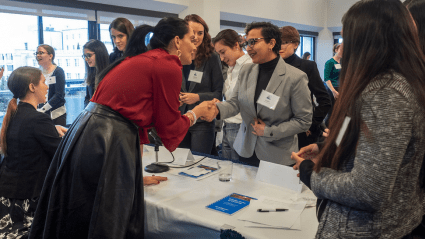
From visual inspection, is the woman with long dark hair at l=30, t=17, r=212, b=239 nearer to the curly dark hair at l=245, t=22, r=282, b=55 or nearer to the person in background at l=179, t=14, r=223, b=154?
the curly dark hair at l=245, t=22, r=282, b=55

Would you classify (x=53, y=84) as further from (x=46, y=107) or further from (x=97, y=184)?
(x=97, y=184)

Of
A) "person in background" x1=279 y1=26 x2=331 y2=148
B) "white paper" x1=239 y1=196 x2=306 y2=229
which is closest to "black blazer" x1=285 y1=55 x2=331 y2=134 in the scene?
"person in background" x1=279 y1=26 x2=331 y2=148

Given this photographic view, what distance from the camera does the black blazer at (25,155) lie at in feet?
6.12

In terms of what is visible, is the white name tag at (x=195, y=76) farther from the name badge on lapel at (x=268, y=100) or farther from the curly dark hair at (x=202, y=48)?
the name badge on lapel at (x=268, y=100)

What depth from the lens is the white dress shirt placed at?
8.81ft

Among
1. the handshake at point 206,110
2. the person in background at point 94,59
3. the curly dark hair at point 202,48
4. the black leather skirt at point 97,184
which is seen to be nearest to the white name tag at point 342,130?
the black leather skirt at point 97,184

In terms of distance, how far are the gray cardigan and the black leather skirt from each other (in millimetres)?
792

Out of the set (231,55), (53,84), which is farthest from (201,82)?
(53,84)

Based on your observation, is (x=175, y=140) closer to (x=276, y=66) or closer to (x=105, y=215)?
(x=105, y=215)

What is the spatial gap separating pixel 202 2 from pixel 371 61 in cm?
A: 481

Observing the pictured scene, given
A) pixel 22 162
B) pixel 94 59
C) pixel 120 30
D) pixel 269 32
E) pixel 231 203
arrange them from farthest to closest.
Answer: pixel 94 59 < pixel 120 30 < pixel 269 32 < pixel 22 162 < pixel 231 203

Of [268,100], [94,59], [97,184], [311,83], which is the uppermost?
[94,59]

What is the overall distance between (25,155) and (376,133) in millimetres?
1783

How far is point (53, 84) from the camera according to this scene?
12.8 ft
